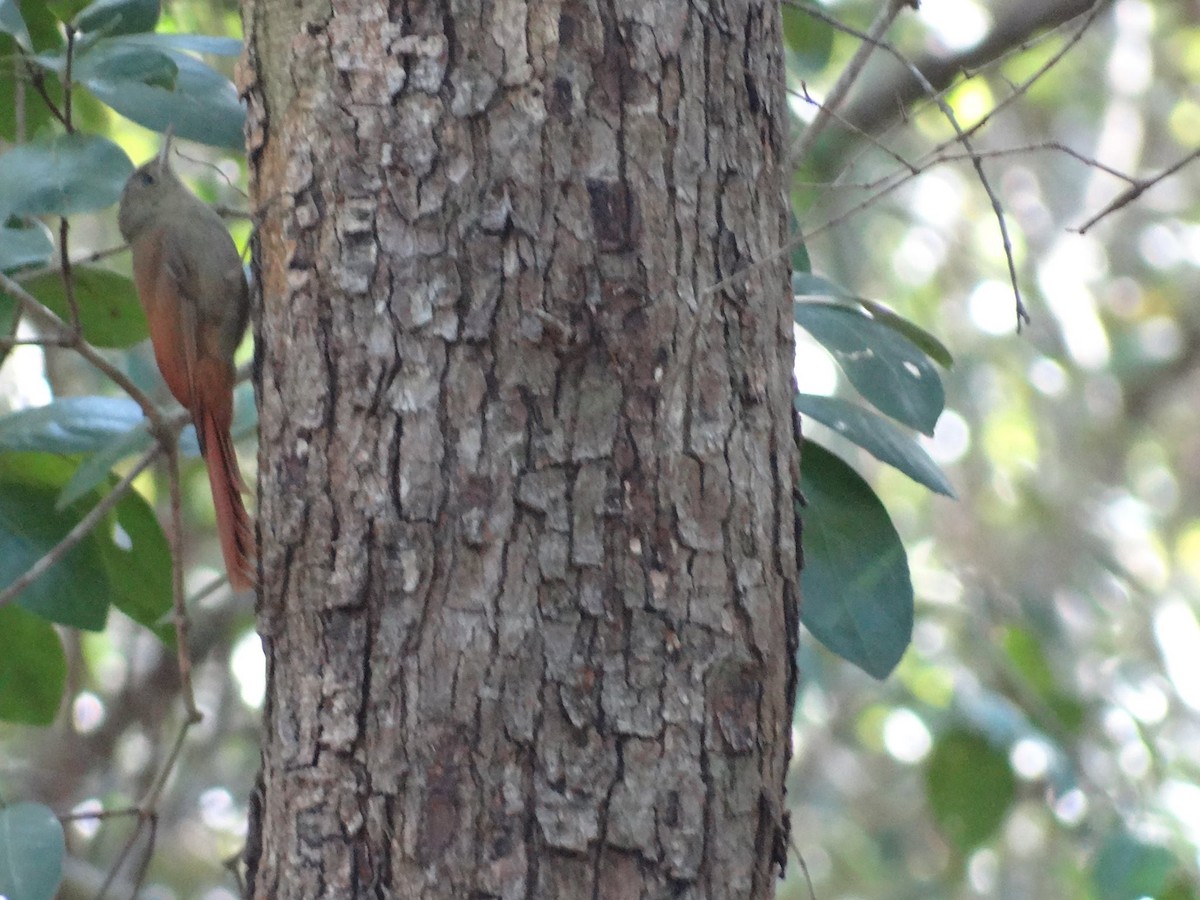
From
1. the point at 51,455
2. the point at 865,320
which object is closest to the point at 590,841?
the point at 865,320

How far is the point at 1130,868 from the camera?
2.69 m

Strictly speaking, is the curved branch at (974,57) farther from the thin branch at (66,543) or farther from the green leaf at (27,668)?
the green leaf at (27,668)

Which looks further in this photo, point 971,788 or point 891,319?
point 971,788

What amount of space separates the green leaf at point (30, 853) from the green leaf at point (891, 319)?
1.20 meters

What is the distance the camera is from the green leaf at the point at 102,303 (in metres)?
2.21

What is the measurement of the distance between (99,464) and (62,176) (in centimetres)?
39

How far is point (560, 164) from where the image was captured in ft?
4.41

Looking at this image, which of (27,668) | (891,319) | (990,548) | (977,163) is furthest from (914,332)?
(990,548)

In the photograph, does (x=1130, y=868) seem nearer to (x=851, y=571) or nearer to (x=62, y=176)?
(x=851, y=571)

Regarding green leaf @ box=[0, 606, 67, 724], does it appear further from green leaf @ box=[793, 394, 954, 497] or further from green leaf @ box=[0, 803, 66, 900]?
green leaf @ box=[793, 394, 954, 497]

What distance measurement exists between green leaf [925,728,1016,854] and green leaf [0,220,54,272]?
2.23 m

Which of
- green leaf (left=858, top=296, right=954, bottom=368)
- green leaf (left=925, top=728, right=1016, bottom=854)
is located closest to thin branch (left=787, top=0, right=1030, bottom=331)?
green leaf (left=858, top=296, right=954, bottom=368)

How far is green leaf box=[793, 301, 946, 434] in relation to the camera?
1.81 metres

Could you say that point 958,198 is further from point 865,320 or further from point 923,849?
point 865,320
